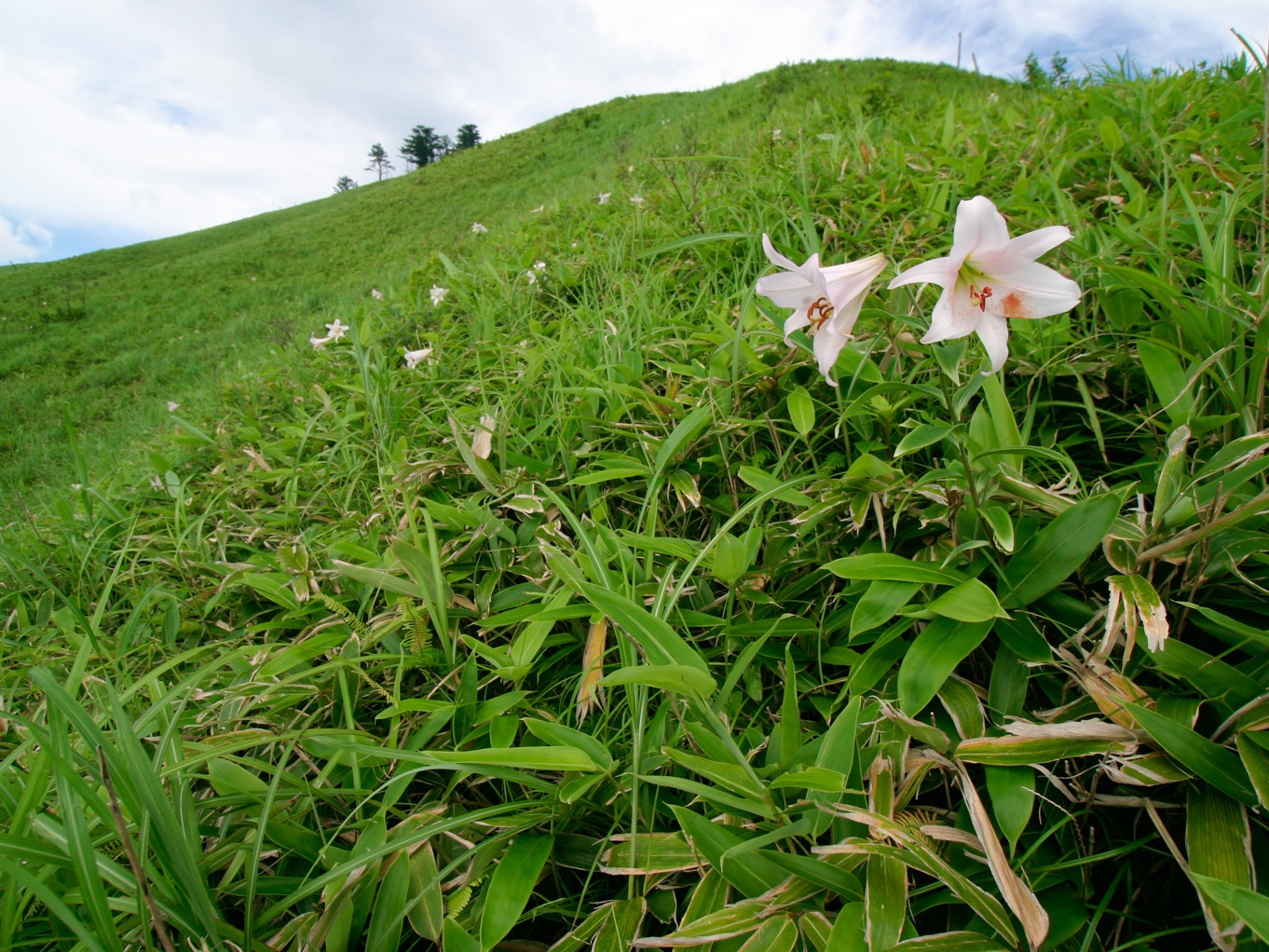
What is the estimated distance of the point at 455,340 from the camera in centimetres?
245

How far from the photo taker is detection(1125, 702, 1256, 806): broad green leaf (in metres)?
0.67

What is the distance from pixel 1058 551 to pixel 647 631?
0.60m

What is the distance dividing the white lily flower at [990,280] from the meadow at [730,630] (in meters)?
0.02

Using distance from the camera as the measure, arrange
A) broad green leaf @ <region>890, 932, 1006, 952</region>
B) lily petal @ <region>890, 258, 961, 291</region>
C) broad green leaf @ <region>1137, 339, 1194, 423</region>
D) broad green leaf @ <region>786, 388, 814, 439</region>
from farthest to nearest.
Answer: broad green leaf @ <region>786, 388, 814, 439</region> < broad green leaf @ <region>1137, 339, 1194, 423</region> < lily petal @ <region>890, 258, 961, 291</region> < broad green leaf @ <region>890, 932, 1006, 952</region>

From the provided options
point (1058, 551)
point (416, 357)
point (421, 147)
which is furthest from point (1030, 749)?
point (421, 147)

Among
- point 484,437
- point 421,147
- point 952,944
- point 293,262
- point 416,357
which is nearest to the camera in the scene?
point 952,944

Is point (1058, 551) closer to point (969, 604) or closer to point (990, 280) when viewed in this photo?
point (969, 604)

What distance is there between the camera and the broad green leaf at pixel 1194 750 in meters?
0.67

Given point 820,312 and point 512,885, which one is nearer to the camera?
point 512,885

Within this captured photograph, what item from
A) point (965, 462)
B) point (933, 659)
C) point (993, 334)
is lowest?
point (933, 659)

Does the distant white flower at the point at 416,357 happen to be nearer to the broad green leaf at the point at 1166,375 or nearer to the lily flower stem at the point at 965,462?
the lily flower stem at the point at 965,462

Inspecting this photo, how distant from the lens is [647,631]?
32.1 inches

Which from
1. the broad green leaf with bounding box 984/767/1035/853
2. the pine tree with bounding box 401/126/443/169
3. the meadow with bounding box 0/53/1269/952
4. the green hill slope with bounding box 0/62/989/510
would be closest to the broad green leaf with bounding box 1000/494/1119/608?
the meadow with bounding box 0/53/1269/952

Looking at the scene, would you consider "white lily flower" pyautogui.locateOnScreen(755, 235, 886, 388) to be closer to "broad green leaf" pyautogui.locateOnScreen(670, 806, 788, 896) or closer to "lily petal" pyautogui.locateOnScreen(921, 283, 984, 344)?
"lily petal" pyautogui.locateOnScreen(921, 283, 984, 344)
